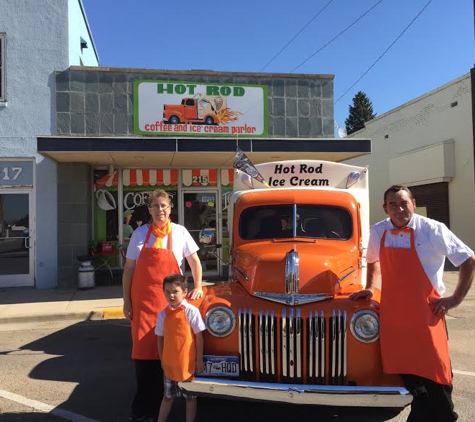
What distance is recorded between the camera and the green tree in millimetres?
56281

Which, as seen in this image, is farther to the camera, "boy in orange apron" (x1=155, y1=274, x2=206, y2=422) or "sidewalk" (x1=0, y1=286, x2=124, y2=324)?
"sidewalk" (x1=0, y1=286, x2=124, y2=324)

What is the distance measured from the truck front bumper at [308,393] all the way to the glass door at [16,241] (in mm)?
9152

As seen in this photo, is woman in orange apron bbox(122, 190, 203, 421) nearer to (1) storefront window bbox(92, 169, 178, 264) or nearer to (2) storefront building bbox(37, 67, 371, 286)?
(2) storefront building bbox(37, 67, 371, 286)

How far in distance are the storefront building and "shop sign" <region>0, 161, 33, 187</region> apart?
821 millimetres

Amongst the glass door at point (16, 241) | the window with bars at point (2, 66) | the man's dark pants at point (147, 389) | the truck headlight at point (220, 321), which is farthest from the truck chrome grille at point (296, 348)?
the window with bars at point (2, 66)

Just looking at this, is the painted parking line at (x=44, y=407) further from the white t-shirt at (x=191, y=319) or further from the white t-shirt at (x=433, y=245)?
the white t-shirt at (x=433, y=245)

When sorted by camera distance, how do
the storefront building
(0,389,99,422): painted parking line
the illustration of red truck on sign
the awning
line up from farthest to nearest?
the illustration of red truck on sign
the storefront building
the awning
(0,389,99,422): painted parking line

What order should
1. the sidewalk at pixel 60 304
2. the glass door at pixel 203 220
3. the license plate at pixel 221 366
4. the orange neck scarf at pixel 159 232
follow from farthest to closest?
the glass door at pixel 203 220 → the sidewalk at pixel 60 304 → the orange neck scarf at pixel 159 232 → the license plate at pixel 221 366

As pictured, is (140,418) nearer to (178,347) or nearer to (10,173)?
(178,347)

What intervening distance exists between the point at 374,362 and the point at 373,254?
0.82 m

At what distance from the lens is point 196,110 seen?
11547mm

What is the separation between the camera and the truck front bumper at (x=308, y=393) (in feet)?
10.3

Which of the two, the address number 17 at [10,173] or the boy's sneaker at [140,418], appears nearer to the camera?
the boy's sneaker at [140,418]

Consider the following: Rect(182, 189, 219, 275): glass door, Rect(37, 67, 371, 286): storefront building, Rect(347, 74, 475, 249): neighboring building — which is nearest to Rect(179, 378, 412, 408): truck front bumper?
Rect(37, 67, 371, 286): storefront building
